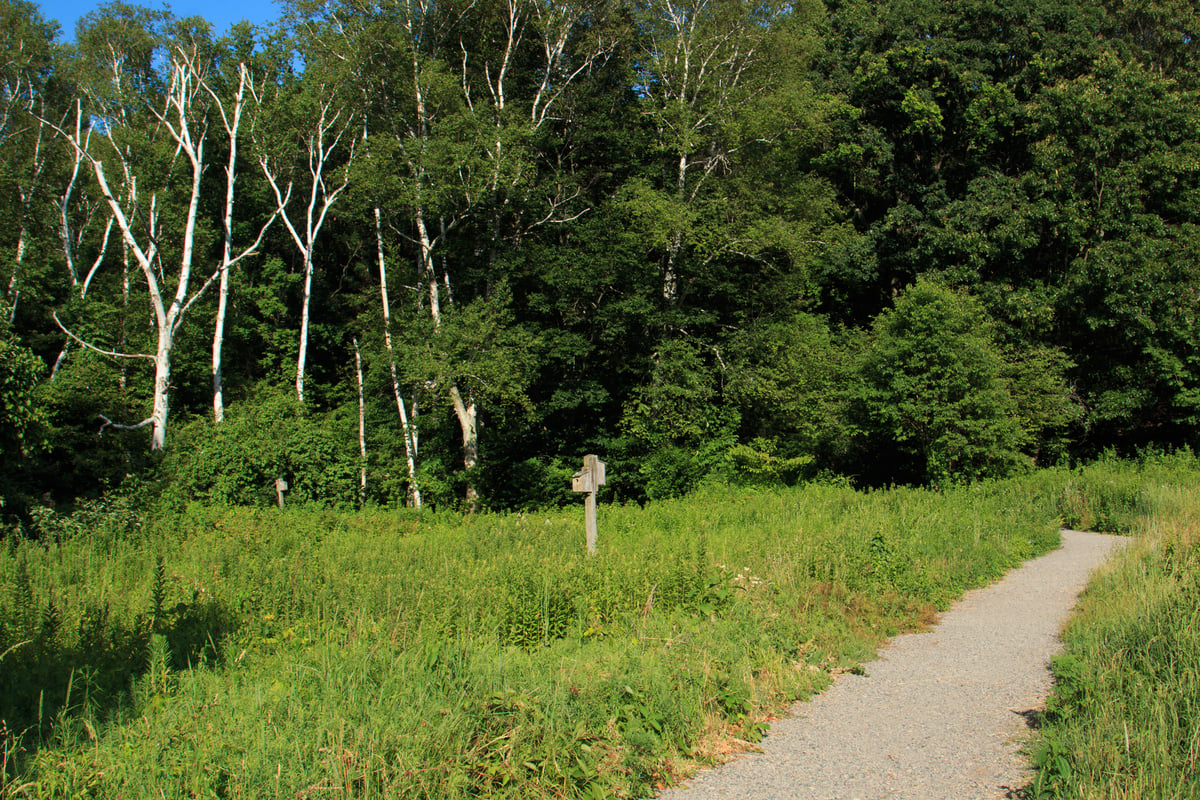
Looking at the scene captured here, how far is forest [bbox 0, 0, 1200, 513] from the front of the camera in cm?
2447

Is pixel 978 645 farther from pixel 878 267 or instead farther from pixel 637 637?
pixel 878 267

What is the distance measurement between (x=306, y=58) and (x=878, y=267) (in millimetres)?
23482

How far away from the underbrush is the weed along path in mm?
321

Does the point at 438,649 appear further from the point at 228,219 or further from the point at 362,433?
the point at 228,219

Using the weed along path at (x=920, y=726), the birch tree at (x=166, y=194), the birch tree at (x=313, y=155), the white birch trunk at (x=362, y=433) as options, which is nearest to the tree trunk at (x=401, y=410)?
the white birch trunk at (x=362, y=433)

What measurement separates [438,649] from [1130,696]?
446 centimetres

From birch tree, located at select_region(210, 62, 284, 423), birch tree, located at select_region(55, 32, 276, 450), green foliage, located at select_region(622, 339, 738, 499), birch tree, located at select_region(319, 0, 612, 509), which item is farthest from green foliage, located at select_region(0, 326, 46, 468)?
green foliage, located at select_region(622, 339, 738, 499)

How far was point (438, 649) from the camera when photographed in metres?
5.64

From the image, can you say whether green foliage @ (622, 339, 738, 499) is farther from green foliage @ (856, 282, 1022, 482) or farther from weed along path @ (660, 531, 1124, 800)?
weed along path @ (660, 531, 1124, 800)

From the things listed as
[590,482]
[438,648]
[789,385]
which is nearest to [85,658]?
[438,648]

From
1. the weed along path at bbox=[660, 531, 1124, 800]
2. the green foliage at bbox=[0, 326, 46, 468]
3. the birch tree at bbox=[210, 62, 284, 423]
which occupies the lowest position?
the weed along path at bbox=[660, 531, 1124, 800]

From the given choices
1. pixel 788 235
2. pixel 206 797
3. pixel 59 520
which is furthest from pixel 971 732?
pixel 788 235

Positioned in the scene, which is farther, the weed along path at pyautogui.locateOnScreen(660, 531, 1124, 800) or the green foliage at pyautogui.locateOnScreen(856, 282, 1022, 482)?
the green foliage at pyautogui.locateOnScreen(856, 282, 1022, 482)

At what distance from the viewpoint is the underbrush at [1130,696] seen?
421cm
